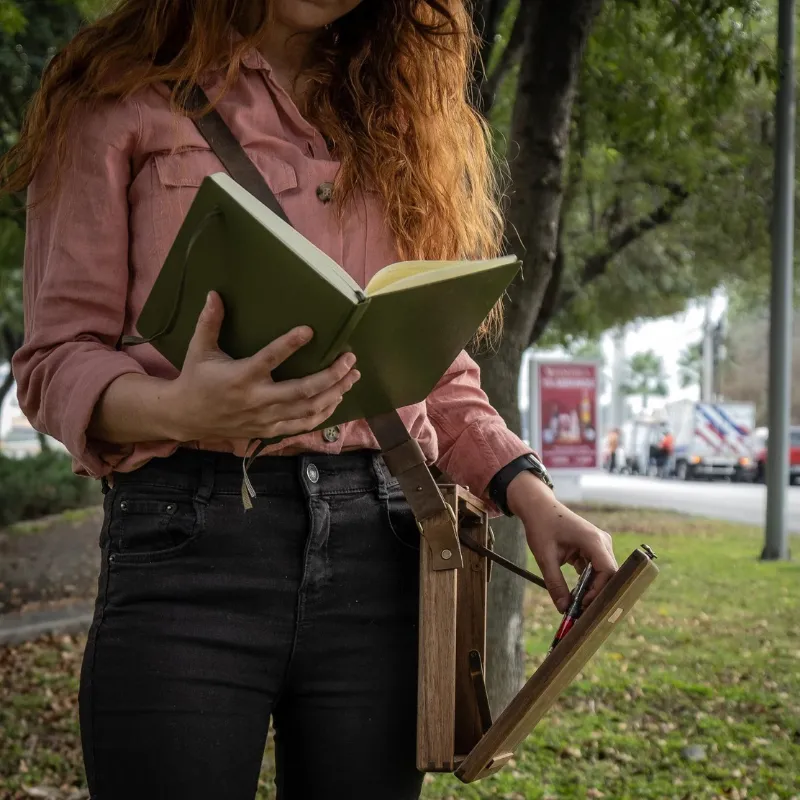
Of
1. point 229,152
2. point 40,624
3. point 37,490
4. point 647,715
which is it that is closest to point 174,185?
point 229,152

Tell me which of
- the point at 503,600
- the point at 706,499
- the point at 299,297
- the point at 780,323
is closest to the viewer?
the point at 299,297

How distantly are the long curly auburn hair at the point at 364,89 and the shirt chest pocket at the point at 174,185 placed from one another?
87 mm

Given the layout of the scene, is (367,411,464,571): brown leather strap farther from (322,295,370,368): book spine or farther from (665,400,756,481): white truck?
(665,400,756,481): white truck

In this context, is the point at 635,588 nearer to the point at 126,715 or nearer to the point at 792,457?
the point at 126,715

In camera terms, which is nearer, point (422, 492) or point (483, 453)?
point (422, 492)

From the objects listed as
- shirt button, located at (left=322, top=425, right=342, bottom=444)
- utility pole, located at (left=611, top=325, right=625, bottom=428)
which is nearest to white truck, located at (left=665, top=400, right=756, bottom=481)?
shirt button, located at (left=322, top=425, right=342, bottom=444)

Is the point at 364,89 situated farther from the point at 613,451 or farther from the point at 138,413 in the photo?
the point at 613,451

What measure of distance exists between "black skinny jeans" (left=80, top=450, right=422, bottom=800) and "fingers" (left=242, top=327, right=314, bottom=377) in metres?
0.30

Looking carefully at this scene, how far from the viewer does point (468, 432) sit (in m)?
1.79

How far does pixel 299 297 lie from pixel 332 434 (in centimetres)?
38

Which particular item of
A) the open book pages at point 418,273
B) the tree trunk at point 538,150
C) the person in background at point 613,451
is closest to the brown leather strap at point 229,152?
the open book pages at point 418,273

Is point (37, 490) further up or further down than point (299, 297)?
further down

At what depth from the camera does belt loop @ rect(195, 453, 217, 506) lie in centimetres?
145

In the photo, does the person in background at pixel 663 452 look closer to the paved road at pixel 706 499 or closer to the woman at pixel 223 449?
the paved road at pixel 706 499
